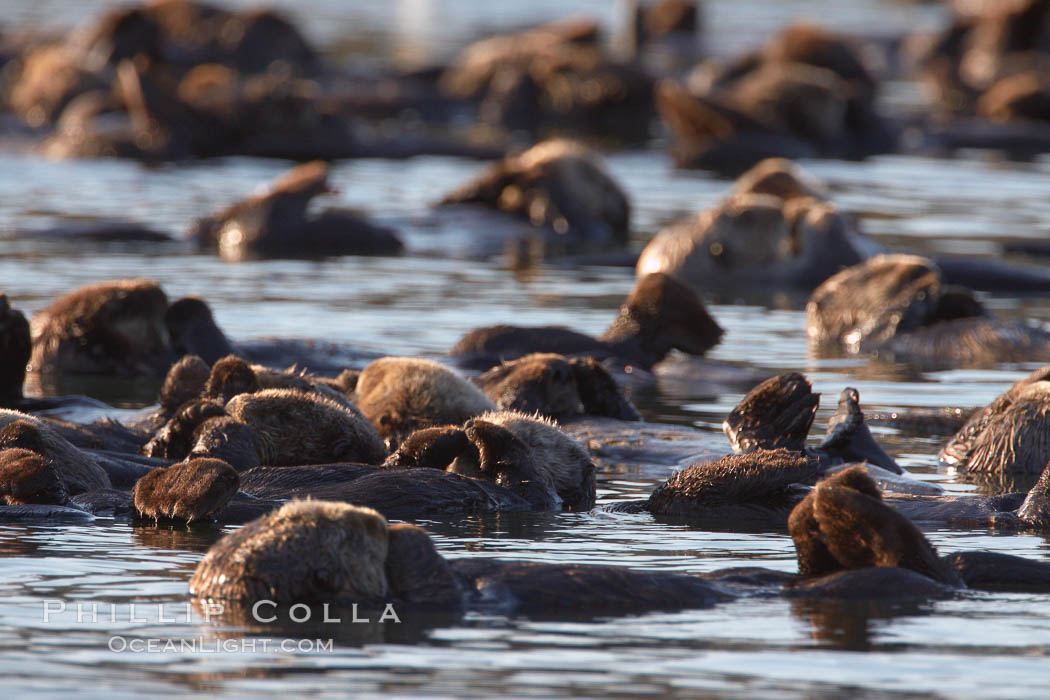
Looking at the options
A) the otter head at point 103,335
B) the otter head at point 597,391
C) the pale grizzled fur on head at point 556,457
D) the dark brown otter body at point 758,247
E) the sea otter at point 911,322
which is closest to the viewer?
the pale grizzled fur on head at point 556,457

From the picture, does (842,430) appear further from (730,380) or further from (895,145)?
(895,145)

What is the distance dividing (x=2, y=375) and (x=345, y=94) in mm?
18903

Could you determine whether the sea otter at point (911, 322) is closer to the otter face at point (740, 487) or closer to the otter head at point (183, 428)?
the otter face at point (740, 487)

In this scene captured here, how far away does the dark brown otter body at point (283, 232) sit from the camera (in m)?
13.1

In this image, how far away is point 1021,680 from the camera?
3836mm

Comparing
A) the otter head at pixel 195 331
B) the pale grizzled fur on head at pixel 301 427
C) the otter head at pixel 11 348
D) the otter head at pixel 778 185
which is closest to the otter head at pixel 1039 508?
the pale grizzled fur on head at pixel 301 427

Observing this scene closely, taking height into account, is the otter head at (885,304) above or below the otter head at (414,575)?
above

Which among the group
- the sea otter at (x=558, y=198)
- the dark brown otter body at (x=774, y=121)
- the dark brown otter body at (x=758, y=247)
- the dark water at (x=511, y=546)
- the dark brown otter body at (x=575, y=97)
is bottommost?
the dark water at (x=511, y=546)

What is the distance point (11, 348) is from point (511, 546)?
8.61 feet

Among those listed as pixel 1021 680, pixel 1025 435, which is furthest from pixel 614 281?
pixel 1021 680

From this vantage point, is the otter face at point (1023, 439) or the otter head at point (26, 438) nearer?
the otter head at point (26, 438)

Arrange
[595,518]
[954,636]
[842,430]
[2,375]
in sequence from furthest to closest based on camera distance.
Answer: [2,375], [842,430], [595,518], [954,636]

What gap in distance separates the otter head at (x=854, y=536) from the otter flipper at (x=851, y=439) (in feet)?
5.18

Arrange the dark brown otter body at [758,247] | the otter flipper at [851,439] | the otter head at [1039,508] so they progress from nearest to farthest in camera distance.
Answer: the otter head at [1039,508] → the otter flipper at [851,439] → the dark brown otter body at [758,247]
